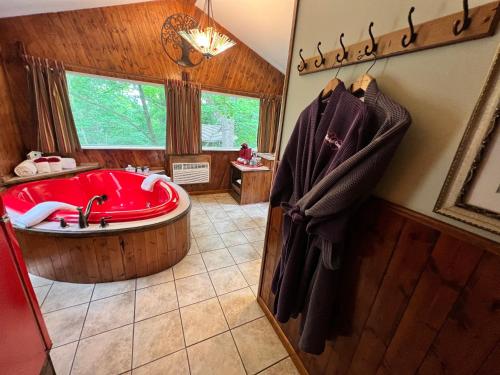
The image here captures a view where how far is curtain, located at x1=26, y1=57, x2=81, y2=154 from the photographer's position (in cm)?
249

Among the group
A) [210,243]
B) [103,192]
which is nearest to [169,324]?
[210,243]

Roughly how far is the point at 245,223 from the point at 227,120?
2100 millimetres

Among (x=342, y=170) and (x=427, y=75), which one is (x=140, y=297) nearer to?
(x=342, y=170)

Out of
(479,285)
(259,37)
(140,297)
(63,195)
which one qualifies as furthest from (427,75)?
(63,195)

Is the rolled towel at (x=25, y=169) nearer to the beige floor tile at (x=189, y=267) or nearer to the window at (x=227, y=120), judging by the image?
the beige floor tile at (x=189, y=267)

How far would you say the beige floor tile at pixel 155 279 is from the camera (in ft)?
5.95

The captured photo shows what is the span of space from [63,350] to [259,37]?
3.98 m

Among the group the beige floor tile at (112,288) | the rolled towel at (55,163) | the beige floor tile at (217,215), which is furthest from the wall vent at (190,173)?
the beige floor tile at (112,288)

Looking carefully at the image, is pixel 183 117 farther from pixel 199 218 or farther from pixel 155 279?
pixel 155 279

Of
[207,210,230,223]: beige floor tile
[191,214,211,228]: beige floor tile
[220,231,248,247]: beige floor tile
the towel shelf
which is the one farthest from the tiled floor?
the towel shelf

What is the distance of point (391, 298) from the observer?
745 mm

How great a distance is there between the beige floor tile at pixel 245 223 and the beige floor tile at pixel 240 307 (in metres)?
1.15

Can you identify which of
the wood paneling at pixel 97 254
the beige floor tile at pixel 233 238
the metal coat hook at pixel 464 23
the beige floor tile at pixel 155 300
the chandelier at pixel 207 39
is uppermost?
the chandelier at pixel 207 39

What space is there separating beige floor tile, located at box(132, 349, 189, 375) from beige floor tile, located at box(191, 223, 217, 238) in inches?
55.2
